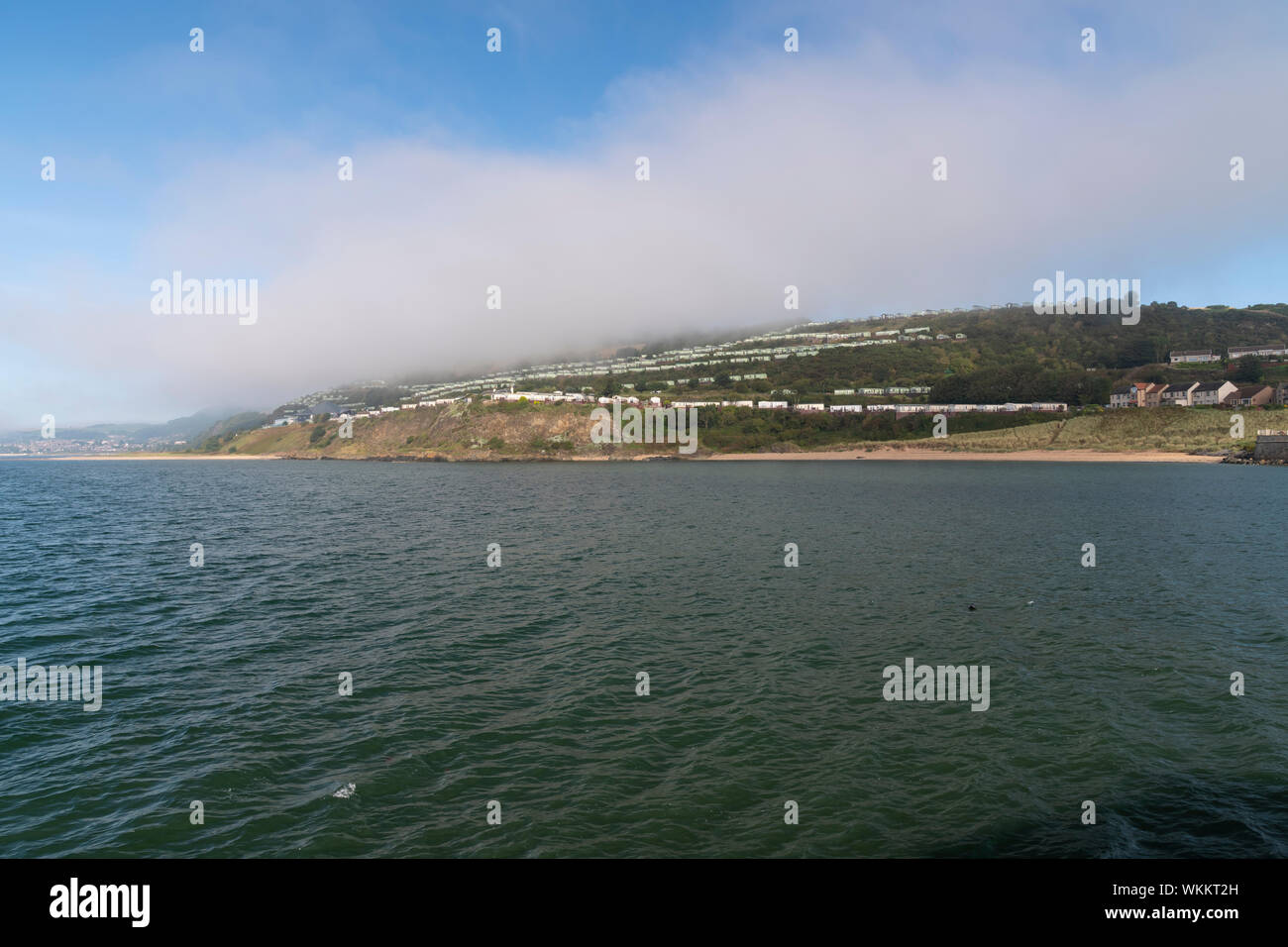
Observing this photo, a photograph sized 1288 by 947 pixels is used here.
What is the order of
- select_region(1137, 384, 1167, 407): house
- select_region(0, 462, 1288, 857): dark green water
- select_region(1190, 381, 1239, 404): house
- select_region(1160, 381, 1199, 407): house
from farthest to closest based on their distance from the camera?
select_region(1137, 384, 1167, 407): house
select_region(1160, 381, 1199, 407): house
select_region(1190, 381, 1239, 404): house
select_region(0, 462, 1288, 857): dark green water

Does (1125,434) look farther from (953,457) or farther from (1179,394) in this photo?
(953,457)

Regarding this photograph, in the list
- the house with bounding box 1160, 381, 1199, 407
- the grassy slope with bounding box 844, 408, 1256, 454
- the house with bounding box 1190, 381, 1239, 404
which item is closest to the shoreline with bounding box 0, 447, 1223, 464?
the grassy slope with bounding box 844, 408, 1256, 454

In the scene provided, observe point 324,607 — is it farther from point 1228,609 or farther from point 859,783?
point 1228,609

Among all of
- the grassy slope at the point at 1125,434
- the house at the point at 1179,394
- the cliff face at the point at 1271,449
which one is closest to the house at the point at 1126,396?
the house at the point at 1179,394

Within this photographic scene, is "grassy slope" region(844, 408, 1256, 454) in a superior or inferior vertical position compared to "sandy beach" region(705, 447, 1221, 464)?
superior

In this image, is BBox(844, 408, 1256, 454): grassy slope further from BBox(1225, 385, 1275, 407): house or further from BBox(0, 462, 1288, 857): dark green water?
BBox(0, 462, 1288, 857): dark green water

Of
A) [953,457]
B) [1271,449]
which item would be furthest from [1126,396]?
[953,457]
